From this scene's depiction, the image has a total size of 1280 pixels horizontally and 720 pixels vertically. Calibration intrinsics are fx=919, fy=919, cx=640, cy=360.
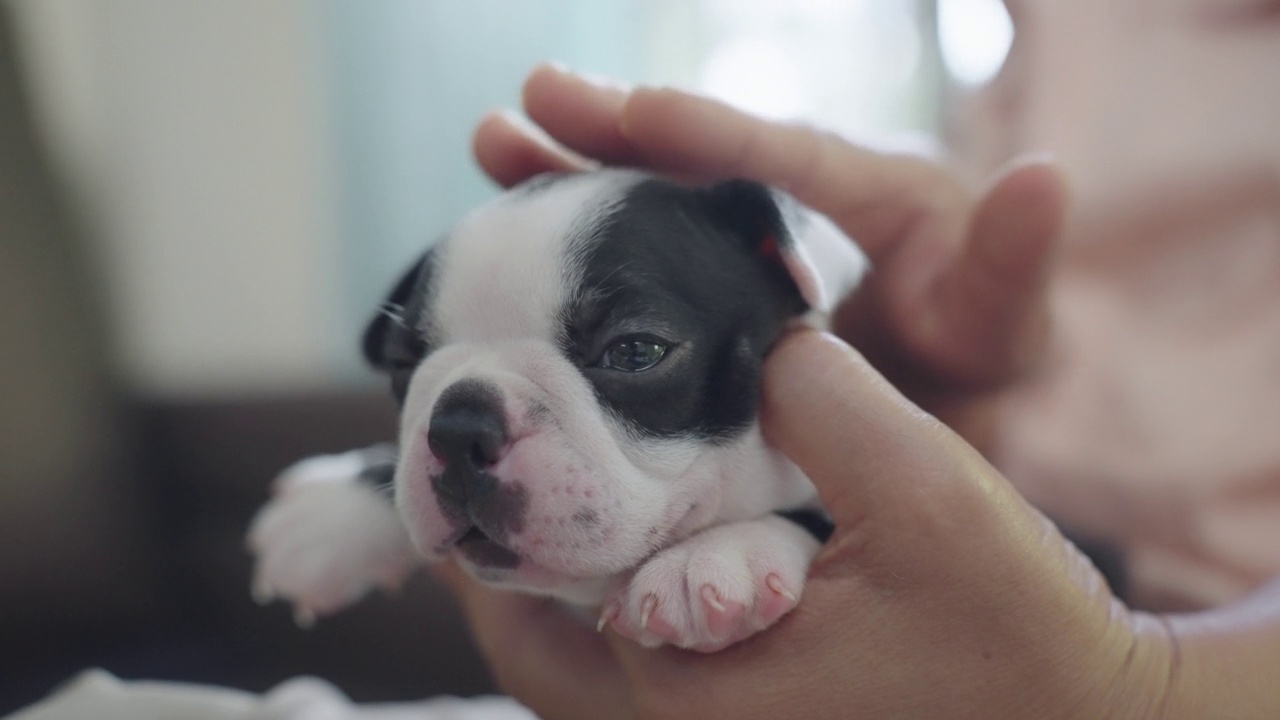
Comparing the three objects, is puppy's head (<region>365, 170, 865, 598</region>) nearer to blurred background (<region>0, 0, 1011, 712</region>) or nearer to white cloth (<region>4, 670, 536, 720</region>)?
white cloth (<region>4, 670, 536, 720</region>)

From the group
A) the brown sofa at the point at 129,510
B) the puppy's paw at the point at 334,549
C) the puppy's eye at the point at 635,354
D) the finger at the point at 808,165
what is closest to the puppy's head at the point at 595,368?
the puppy's eye at the point at 635,354

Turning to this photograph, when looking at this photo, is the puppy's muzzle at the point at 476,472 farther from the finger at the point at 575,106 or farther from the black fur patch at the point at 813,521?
the finger at the point at 575,106

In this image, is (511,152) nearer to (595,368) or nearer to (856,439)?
(595,368)

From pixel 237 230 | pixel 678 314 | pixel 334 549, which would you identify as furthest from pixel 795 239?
pixel 237 230

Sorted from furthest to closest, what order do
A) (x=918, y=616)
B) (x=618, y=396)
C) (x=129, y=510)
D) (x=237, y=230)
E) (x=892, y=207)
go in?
(x=237, y=230) < (x=129, y=510) < (x=892, y=207) < (x=618, y=396) < (x=918, y=616)

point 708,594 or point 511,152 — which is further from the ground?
point 511,152

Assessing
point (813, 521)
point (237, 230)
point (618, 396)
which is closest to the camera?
point (618, 396)

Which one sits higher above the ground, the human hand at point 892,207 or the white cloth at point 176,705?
the human hand at point 892,207
